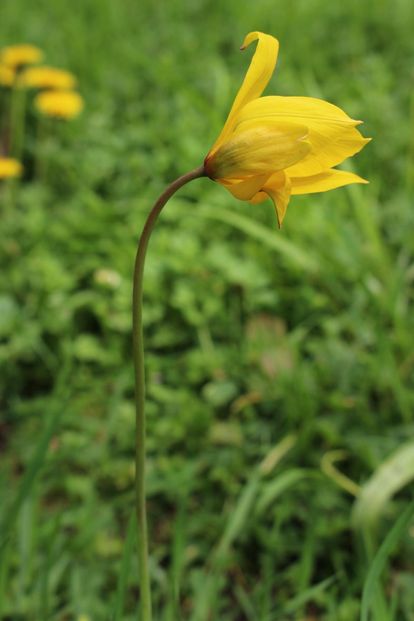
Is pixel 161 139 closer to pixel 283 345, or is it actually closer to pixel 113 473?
pixel 283 345

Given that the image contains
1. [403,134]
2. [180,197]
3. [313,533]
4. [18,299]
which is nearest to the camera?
[313,533]

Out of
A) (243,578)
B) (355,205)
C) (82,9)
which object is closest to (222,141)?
(243,578)

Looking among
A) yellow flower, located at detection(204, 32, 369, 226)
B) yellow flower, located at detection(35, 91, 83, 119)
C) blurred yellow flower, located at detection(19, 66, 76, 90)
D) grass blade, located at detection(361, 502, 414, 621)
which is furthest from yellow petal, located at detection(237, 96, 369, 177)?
blurred yellow flower, located at detection(19, 66, 76, 90)

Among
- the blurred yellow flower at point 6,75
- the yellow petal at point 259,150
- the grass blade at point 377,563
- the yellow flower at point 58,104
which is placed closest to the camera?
the yellow petal at point 259,150

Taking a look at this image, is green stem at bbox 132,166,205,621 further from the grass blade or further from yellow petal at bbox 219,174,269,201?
the grass blade

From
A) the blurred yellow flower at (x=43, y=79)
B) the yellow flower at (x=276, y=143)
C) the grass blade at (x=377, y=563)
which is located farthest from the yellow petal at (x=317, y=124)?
the blurred yellow flower at (x=43, y=79)

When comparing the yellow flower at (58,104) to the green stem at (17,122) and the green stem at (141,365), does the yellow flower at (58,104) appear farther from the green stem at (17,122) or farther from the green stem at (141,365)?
the green stem at (141,365)
